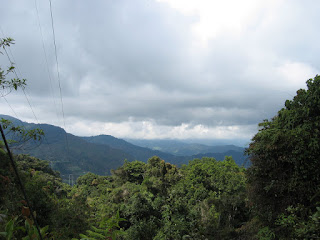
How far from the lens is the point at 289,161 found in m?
6.63

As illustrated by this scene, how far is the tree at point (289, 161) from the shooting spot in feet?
20.7

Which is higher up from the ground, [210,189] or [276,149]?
[276,149]

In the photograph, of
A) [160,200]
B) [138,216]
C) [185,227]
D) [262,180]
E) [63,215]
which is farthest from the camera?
[160,200]

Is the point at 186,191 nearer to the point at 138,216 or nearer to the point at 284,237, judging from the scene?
the point at 138,216

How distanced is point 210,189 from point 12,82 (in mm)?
21170

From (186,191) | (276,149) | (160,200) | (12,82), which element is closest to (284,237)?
(276,149)

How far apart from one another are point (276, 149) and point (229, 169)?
58.8 feet

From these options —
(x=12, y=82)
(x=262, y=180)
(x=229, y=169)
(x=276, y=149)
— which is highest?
(x=12, y=82)

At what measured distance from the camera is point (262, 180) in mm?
7387

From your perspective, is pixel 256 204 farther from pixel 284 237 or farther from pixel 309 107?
pixel 309 107

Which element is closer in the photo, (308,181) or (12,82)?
(12,82)

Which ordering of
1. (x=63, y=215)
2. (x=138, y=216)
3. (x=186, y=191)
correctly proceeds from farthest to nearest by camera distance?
1. (x=186, y=191)
2. (x=138, y=216)
3. (x=63, y=215)

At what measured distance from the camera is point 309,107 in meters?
6.71

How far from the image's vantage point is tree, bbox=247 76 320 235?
630cm
